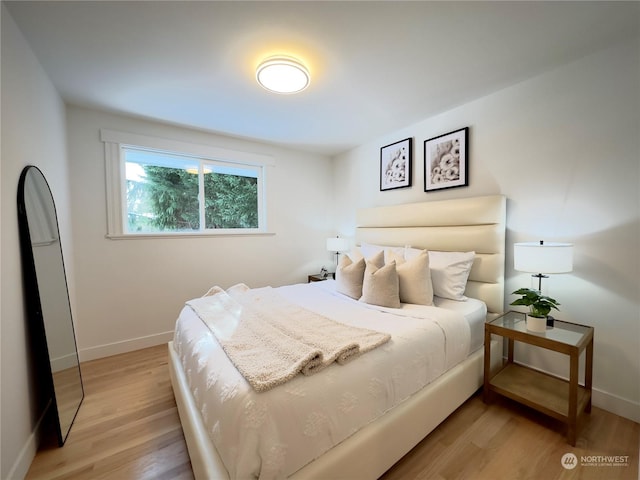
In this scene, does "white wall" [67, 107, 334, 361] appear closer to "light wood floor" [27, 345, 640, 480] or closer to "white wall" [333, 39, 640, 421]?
"light wood floor" [27, 345, 640, 480]

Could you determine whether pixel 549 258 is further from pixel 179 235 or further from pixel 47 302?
pixel 179 235

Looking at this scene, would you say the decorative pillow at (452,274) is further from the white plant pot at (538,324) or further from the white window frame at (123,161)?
the white window frame at (123,161)

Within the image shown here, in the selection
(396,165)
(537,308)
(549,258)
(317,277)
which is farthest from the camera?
(317,277)

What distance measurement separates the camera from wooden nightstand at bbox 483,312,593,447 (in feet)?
4.83

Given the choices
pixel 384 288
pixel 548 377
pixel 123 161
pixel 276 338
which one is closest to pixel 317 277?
pixel 384 288

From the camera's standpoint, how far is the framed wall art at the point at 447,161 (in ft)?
8.06

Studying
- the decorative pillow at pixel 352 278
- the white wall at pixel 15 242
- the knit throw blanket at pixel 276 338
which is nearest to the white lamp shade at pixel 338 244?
the decorative pillow at pixel 352 278

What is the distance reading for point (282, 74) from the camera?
1796 mm

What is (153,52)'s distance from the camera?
169cm

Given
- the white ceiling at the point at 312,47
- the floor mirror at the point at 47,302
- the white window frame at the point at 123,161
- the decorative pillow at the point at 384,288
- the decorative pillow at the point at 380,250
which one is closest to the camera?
the white ceiling at the point at 312,47

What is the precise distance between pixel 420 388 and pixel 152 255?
9.40 ft

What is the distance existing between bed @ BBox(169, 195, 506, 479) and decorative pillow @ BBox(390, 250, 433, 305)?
0.29 m

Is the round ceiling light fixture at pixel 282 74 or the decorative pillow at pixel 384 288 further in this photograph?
the decorative pillow at pixel 384 288

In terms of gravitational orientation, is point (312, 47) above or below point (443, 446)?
above
